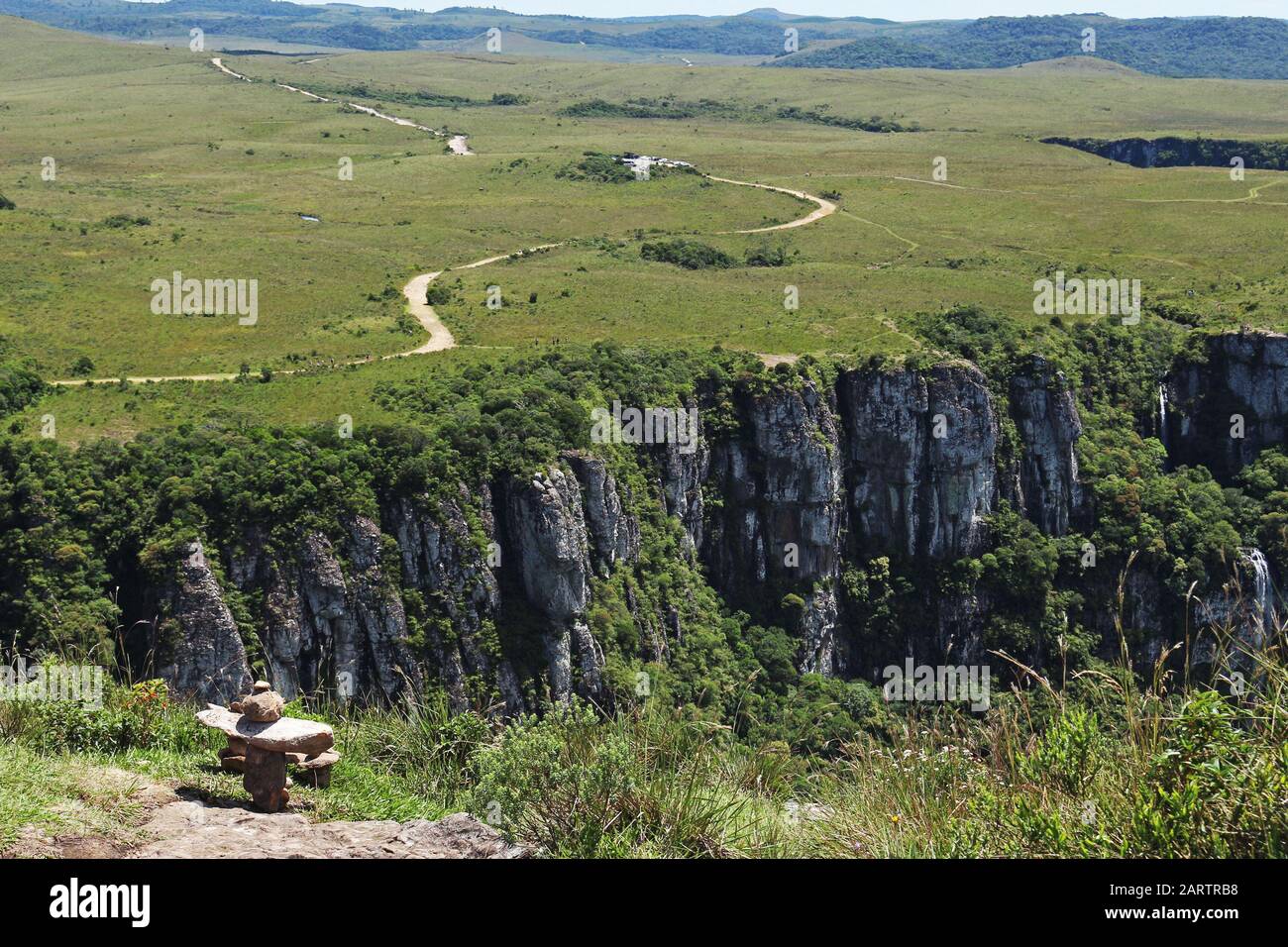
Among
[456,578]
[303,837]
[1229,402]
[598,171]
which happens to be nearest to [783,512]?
[456,578]

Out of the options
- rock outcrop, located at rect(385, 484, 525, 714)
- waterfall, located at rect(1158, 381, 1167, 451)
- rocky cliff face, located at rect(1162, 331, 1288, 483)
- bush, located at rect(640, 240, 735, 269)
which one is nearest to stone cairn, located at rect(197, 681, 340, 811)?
rock outcrop, located at rect(385, 484, 525, 714)

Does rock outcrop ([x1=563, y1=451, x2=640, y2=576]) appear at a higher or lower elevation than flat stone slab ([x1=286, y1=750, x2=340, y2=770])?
lower

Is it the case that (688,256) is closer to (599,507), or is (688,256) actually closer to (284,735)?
(599,507)

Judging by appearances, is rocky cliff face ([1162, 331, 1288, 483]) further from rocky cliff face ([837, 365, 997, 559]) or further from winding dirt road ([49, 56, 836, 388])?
winding dirt road ([49, 56, 836, 388])

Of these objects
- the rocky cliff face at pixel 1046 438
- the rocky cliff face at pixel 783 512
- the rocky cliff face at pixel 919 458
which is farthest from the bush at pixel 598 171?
the rocky cliff face at pixel 783 512

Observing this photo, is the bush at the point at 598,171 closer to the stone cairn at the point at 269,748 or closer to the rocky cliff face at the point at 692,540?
the rocky cliff face at the point at 692,540

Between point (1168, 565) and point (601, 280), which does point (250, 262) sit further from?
point (1168, 565)

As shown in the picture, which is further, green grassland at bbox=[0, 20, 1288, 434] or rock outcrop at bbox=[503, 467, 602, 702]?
green grassland at bbox=[0, 20, 1288, 434]

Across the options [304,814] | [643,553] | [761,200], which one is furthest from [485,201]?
[304,814]
